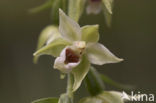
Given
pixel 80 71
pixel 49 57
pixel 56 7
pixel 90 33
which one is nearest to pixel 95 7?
pixel 56 7

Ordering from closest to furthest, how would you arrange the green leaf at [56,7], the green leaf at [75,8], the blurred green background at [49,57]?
the green leaf at [75,8]
the green leaf at [56,7]
the blurred green background at [49,57]

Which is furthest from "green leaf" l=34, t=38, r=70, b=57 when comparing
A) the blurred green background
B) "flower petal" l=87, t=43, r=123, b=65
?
the blurred green background

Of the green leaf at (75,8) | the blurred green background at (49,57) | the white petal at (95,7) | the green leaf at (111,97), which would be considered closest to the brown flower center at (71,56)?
the green leaf at (75,8)

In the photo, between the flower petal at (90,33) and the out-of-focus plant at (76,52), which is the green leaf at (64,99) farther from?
the flower petal at (90,33)

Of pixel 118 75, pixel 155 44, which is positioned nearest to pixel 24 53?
pixel 118 75

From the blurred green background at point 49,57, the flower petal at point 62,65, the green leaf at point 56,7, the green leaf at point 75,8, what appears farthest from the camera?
the blurred green background at point 49,57

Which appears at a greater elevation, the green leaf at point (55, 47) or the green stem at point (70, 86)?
the green leaf at point (55, 47)

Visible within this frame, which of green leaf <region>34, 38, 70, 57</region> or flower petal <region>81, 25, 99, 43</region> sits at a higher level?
flower petal <region>81, 25, 99, 43</region>

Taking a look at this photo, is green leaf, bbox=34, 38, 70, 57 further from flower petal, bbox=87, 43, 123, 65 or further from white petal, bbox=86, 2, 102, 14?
white petal, bbox=86, 2, 102, 14
